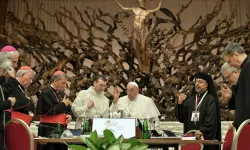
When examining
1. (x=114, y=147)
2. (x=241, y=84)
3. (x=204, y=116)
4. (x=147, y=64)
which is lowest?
(x=204, y=116)

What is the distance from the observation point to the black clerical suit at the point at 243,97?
12.5 ft

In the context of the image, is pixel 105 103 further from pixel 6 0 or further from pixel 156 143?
pixel 6 0

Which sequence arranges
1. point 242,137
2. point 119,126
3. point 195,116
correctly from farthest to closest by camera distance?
point 195,116
point 119,126
point 242,137

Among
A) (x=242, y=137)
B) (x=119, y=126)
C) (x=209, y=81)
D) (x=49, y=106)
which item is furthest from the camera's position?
(x=49, y=106)

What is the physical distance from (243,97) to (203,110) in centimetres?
175

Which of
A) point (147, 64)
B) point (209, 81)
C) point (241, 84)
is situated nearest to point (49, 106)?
point (209, 81)

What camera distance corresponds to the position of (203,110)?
18.5 feet

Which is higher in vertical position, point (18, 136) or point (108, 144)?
point (108, 144)

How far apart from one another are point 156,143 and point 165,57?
17.5 ft

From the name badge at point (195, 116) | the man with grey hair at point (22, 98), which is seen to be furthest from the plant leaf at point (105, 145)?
the name badge at point (195, 116)

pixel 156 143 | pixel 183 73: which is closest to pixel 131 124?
pixel 156 143

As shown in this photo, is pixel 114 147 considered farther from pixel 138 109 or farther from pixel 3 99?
pixel 138 109

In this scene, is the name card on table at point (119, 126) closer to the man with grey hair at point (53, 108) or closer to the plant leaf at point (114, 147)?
the man with grey hair at point (53, 108)

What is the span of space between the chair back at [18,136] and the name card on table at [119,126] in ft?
2.20
